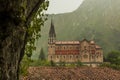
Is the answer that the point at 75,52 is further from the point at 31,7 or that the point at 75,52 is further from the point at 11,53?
Answer: the point at 11,53

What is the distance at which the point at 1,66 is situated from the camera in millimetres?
11055

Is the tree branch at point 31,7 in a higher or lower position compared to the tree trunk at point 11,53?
higher

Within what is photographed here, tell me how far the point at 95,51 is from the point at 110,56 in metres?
13.1

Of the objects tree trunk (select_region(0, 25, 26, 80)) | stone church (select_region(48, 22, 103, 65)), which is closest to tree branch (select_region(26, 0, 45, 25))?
tree trunk (select_region(0, 25, 26, 80))

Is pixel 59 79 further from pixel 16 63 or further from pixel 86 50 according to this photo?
pixel 86 50

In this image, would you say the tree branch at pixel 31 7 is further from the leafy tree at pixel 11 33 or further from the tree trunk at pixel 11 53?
→ the tree trunk at pixel 11 53

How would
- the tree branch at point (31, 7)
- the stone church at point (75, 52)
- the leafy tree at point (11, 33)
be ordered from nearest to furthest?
the leafy tree at point (11, 33) < the tree branch at point (31, 7) < the stone church at point (75, 52)

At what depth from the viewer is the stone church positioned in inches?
5025

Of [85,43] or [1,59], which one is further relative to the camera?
[85,43]

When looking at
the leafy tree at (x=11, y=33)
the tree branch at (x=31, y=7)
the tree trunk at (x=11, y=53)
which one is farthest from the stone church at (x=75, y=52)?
the leafy tree at (x=11, y=33)

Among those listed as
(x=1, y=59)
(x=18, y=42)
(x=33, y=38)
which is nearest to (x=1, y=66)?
(x=1, y=59)

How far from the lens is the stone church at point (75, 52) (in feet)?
419

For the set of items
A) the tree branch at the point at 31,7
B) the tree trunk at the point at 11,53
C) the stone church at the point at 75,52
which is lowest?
the stone church at the point at 75,52

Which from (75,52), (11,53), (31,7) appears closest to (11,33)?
(11,53)
